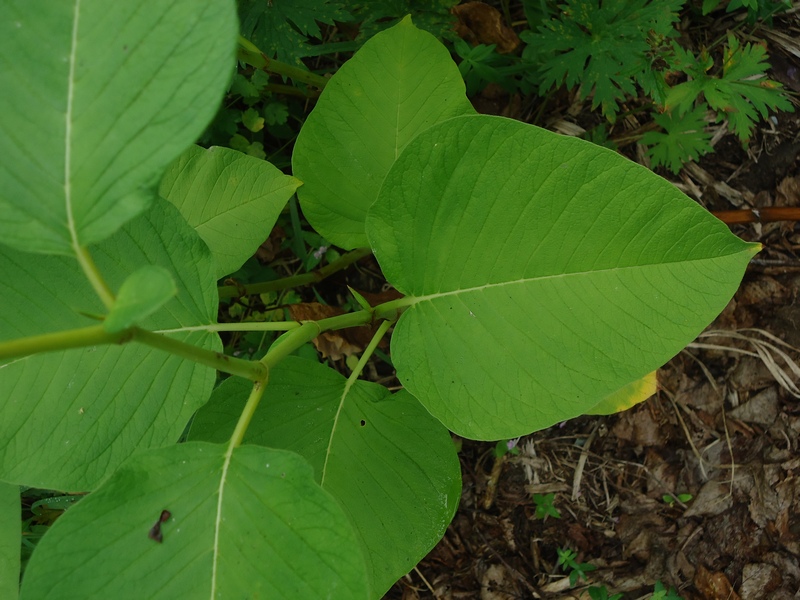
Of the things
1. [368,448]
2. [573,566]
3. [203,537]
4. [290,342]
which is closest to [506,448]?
[573,566]

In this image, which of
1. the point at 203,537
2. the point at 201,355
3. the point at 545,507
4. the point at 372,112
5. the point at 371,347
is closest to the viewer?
the point at 201,355

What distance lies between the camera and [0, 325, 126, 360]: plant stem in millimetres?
631

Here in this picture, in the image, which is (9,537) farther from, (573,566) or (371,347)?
(573,566)

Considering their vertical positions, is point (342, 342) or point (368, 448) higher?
point (368, 448)

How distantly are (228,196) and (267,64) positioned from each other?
0.33 meters

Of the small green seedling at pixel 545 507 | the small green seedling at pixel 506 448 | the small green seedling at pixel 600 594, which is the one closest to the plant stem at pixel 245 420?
the small green seedling at pixel 506 448

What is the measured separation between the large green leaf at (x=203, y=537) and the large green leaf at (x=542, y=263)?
0.34 m

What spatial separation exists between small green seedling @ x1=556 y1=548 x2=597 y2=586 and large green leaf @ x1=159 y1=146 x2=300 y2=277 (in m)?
1.49

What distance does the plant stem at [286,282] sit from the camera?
1621mm

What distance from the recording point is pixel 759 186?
207 centimetres

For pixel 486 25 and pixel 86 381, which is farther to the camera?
pixel 486 25

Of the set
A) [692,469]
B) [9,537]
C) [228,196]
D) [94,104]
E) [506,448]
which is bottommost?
[692,469]

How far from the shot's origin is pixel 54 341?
648 mm

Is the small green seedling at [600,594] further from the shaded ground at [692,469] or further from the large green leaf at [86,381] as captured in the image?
the large green leaf at [86,381]
